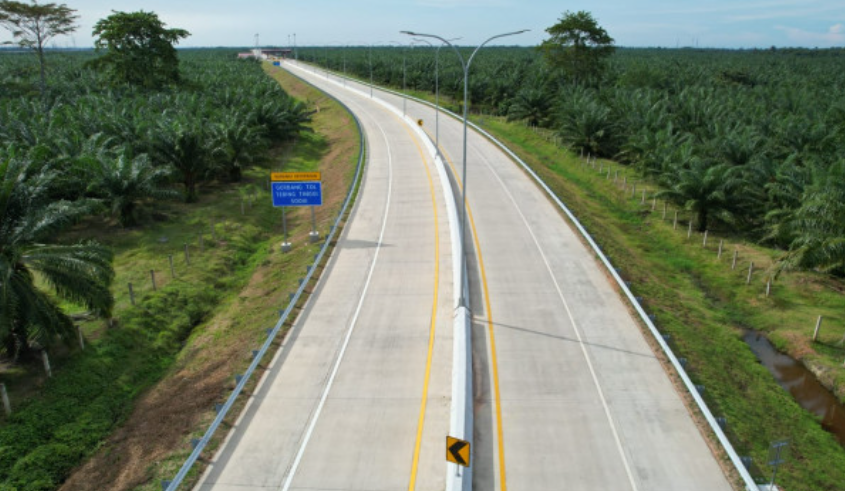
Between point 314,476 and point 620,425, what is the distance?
7.03 metres

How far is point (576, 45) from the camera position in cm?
7225

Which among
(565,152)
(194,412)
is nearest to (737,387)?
(194,412)

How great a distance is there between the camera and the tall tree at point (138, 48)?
57.6 m

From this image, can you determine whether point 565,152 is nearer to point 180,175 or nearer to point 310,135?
point 310,135

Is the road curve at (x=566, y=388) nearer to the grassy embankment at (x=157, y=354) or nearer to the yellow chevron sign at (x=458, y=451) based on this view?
the yellow chevron sign at (x=458, y=451)

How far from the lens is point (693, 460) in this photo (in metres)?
13.1

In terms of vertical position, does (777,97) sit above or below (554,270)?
above

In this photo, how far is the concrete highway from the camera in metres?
12.8

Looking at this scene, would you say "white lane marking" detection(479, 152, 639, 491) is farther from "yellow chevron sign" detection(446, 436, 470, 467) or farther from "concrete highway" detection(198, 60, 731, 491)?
"yellow chevron sign" detection(446, 436, 470, 467)

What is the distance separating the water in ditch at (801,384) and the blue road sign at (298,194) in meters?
18.4

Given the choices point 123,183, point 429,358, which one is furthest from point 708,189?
point 123,183

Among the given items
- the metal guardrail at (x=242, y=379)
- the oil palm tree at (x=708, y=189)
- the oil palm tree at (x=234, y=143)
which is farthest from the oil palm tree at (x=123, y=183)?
the oil palm tree at (x=708, y=189)

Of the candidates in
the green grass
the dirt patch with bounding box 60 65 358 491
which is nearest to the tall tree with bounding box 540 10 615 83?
the green grass

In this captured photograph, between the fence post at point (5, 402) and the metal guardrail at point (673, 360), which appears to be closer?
the metal guardrail at point (673, 360)
